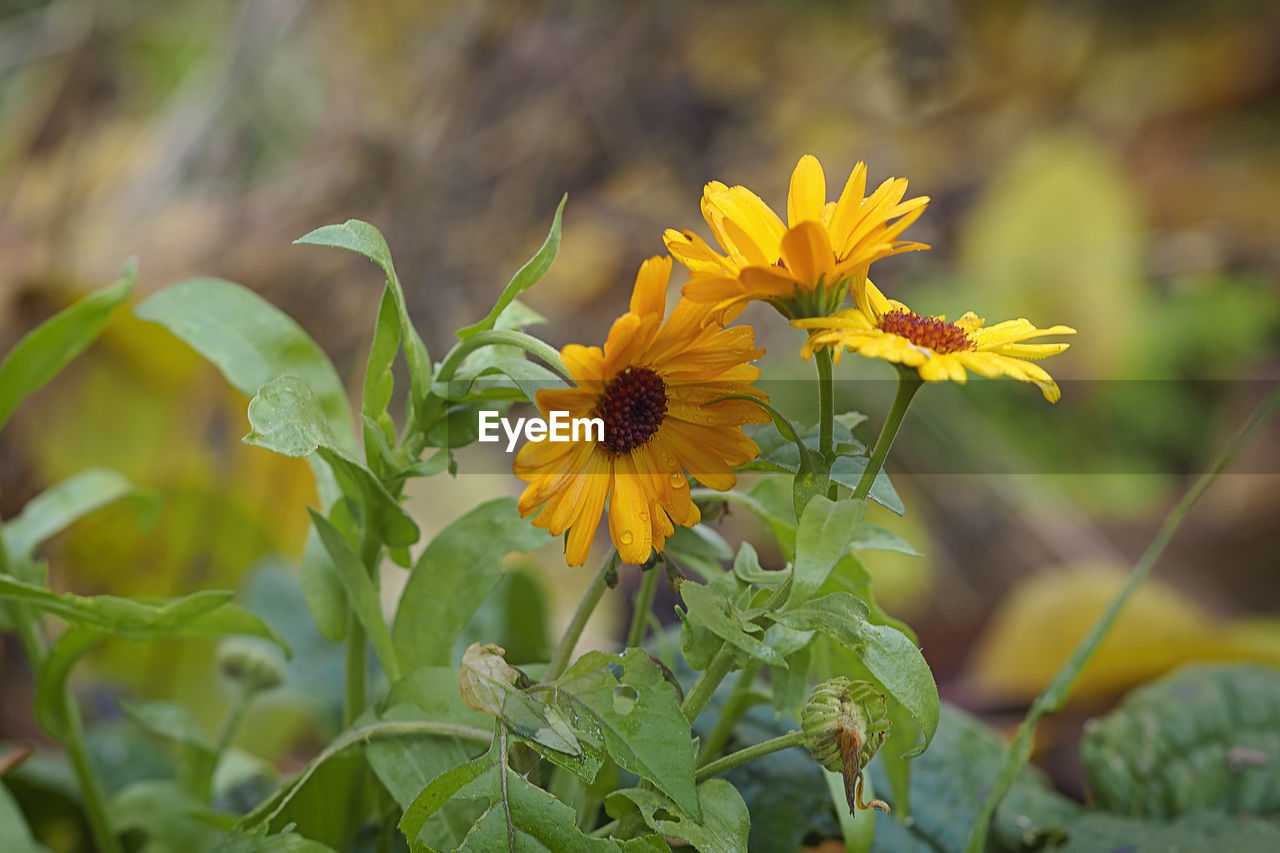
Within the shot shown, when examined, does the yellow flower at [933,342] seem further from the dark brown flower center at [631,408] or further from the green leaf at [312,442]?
the green leaf at [312,442]

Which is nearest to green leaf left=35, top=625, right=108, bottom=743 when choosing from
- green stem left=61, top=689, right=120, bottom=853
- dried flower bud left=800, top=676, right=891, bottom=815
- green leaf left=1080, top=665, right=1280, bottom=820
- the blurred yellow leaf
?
green stem left=61, top=689, right=120, bottom=853

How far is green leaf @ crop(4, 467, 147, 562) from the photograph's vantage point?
1.91ft

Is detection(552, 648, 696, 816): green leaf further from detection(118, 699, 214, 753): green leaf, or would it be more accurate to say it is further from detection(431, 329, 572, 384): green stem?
detection(118, 699, 214, 753): green leaf

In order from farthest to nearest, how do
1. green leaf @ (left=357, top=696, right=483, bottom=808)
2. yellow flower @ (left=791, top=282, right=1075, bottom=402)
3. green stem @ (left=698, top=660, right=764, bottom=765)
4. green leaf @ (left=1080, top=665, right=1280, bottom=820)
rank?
green leaf @ (left=1080, top=665, right=1280, bottom=820) < green stem @ (left=698, top=660, right=764, bottom=765) < green leaf @ (left=357, top=696, right=483, bottom=808) < yellow flower @ (left=791, top=282, right=1075, bottom=402)

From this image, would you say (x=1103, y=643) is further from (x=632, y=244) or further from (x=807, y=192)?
(x=632, y=244)

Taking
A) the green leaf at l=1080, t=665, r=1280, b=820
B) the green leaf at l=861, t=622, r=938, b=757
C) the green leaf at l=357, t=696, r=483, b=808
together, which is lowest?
the green leaf at l=1080, t=665, r=1280, b=820

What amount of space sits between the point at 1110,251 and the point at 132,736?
167 cm

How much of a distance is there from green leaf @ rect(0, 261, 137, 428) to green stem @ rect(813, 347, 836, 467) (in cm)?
38

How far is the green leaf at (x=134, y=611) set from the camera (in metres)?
0.44

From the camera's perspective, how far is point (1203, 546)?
1303 millimetres

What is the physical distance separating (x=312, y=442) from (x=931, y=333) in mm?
212

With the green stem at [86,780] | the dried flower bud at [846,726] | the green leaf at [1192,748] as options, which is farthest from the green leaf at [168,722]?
the green leaf at [1192,748]

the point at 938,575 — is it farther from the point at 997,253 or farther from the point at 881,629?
the point at 881,629

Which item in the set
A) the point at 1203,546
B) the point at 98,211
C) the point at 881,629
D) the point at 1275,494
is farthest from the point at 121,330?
the point at 1275,494
